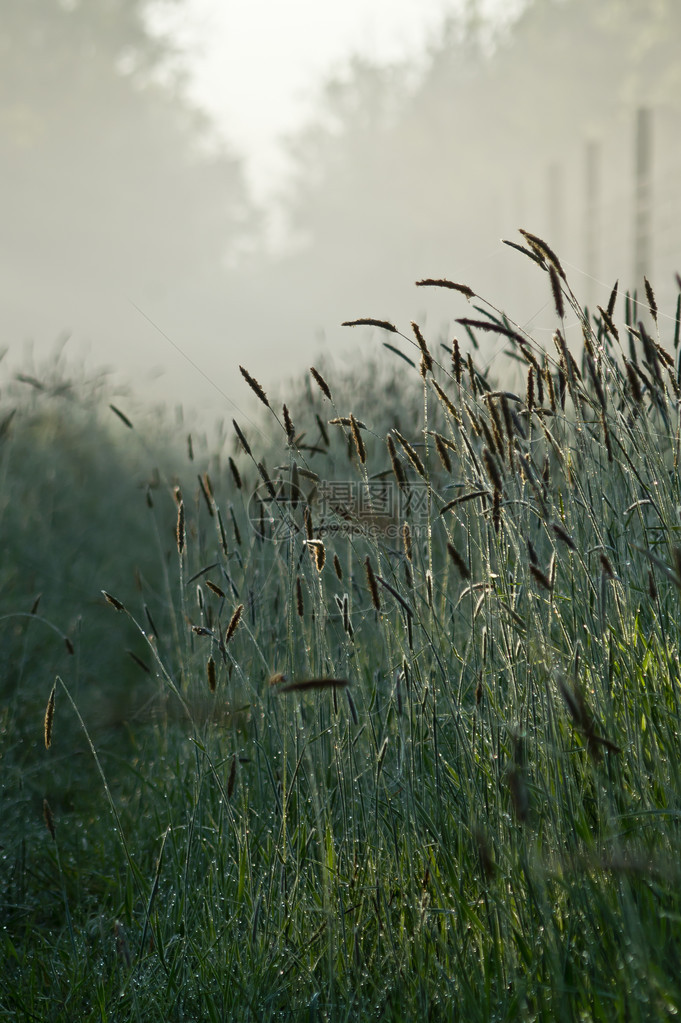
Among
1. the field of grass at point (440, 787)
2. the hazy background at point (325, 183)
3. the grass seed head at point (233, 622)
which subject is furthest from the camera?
the hazy background at point (325, 183)

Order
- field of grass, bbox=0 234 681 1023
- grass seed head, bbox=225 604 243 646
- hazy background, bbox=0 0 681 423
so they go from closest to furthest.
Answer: field of grass, bbox=0 234 681 1023 → grass seed head, bbox=225 604 243 646 → hazy background, bbox=0 0 681 423

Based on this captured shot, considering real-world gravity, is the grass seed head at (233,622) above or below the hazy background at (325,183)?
Result: below

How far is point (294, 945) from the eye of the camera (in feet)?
5.58

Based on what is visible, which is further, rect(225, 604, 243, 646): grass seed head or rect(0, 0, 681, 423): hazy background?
rect(0, 0, 681, 423): hazy background

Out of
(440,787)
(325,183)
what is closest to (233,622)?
(440,787)

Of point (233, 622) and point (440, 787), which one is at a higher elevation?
point (233, 622)

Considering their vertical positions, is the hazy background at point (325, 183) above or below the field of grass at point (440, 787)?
above

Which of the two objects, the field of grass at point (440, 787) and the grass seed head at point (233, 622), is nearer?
the field of grass at point (440, 787)

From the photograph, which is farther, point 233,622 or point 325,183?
point 325,183

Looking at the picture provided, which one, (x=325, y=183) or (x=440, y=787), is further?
(x=325, y=183)

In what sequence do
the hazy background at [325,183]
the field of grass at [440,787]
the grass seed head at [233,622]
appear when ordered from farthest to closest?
1. the hazy background at [325,183]
2. the grass seed head at [233,622]
3. the field of grass at [440,787]

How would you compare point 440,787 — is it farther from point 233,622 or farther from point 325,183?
point 325,183

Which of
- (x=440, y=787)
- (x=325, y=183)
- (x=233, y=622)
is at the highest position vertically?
(x=325, y=183)

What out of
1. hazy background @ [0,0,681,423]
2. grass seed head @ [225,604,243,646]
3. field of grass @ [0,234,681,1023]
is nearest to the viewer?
field of grass @ [0,234,681,1023]
